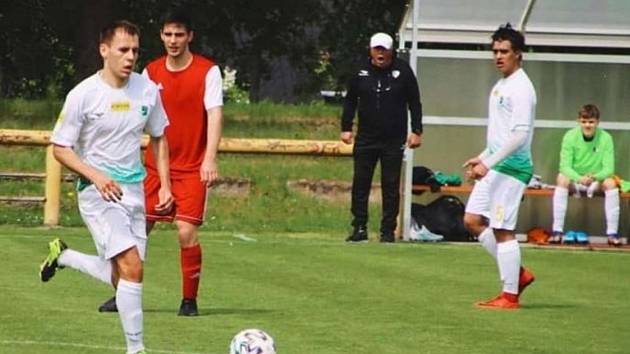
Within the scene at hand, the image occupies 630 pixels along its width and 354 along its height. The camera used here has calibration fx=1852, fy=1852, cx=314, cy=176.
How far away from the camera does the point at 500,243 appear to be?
14031 mm

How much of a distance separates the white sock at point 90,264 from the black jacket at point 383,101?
27.1 ft

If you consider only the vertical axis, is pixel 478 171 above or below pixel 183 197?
above

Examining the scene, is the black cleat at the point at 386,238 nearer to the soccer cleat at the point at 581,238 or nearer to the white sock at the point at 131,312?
the soccer cleat at the point at 581,238

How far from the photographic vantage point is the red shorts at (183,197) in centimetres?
1284

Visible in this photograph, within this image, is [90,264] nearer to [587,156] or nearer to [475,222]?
[475,222]

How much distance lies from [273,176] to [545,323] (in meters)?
13.3

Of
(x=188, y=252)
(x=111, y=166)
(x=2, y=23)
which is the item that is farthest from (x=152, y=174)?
(x=2, y=23)

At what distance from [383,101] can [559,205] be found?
2.45m

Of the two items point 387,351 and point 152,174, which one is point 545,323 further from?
point 152,174

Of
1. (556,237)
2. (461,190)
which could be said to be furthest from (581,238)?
(461,190)

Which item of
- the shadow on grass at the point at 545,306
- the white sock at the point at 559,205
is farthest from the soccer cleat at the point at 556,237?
the shadow on grass at the point at 545,306

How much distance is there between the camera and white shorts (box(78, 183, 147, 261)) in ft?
34.8

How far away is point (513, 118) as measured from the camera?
44.7 feet

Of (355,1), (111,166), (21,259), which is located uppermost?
(355,1)
